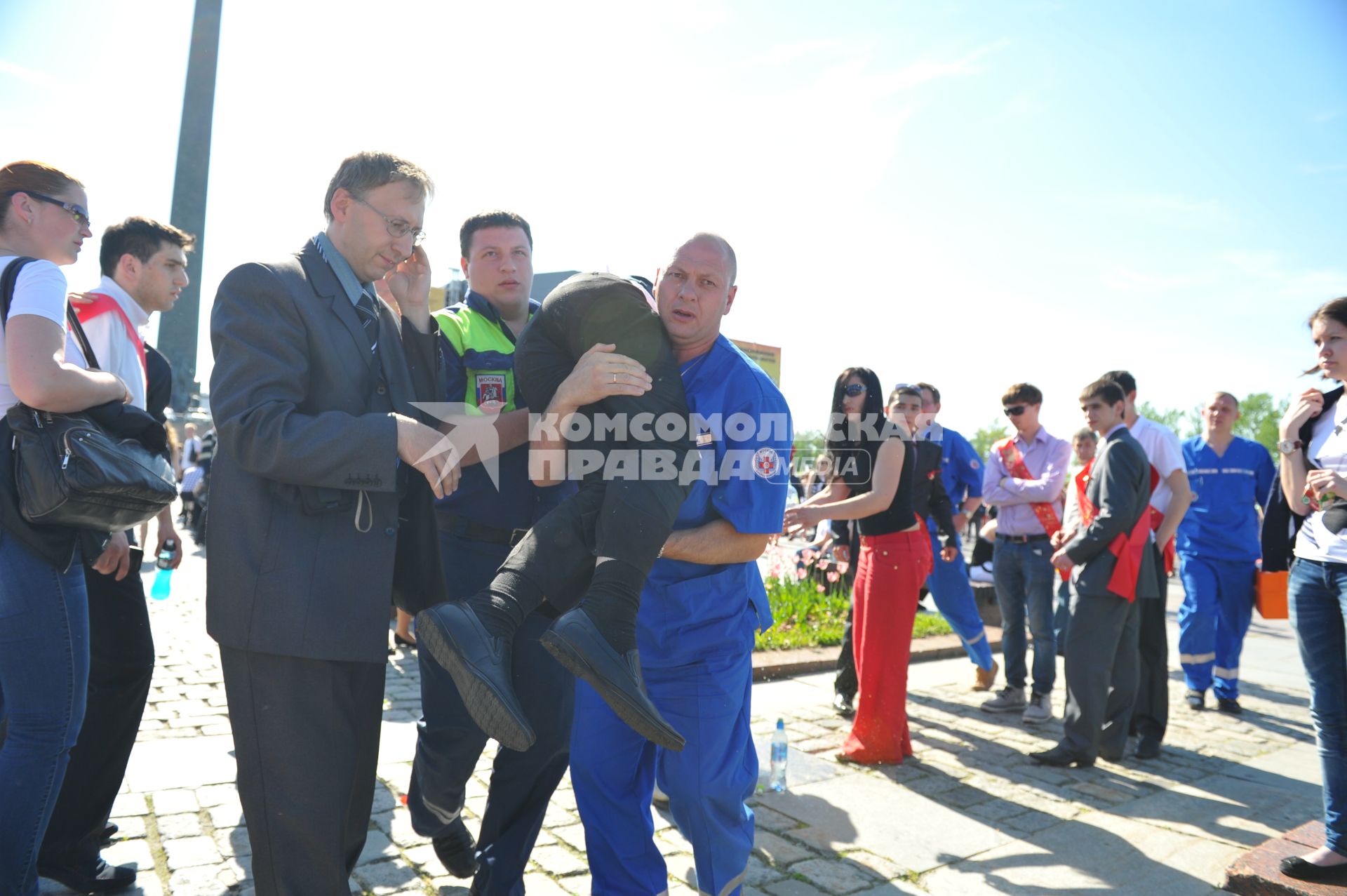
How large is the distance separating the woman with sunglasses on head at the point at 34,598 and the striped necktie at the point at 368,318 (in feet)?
2.82

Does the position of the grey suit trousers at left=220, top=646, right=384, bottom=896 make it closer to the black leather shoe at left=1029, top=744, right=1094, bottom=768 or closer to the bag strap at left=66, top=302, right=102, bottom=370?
the bag strap at left=66, top=302, right=102, bottom=370

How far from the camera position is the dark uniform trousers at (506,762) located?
2.96 meters

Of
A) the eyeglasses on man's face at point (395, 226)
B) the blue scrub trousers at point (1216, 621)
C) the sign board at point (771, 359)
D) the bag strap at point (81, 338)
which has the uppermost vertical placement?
the sign board at point (771, 359)

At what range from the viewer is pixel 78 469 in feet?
8.09

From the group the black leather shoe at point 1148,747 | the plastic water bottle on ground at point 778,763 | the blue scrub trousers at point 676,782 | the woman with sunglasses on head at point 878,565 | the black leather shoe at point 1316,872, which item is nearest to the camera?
the blue scrub trousers at point 676,782

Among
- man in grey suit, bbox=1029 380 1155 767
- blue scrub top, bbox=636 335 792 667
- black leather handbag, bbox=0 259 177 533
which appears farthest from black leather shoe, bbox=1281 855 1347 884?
black leather handbag, bbox=0 259 177 533

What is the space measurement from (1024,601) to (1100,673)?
1675mm

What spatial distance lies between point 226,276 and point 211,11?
2151cm

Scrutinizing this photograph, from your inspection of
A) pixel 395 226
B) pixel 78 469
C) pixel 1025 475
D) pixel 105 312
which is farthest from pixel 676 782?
pixel 1025 475

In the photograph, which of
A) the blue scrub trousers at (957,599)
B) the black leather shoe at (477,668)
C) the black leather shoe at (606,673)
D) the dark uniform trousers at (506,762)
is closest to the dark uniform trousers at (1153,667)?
the blue scrub trousers at (957,599)

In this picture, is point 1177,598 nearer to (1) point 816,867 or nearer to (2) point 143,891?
(1) point 816,867

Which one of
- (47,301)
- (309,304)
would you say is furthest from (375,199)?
(47,301)

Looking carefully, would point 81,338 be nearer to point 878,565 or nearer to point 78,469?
point 78,469

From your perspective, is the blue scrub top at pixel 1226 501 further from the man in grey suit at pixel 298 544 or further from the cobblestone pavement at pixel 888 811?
the man in grey suit at pixel 298 544
